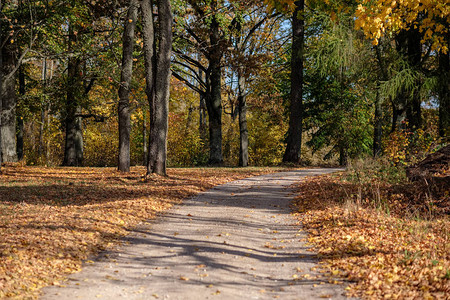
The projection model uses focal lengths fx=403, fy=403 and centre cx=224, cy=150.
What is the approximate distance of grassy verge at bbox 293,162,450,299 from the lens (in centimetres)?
468

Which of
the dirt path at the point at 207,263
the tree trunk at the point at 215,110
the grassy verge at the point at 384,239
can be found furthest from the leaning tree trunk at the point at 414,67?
the dirt path at the point at 207,263

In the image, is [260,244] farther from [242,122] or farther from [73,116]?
[242,122]

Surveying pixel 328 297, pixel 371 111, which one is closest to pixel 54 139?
pixel 371 111

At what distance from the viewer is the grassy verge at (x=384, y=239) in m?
4.68

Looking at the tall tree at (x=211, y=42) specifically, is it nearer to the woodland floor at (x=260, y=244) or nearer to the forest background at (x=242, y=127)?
the forest background at (x=242, y=127)

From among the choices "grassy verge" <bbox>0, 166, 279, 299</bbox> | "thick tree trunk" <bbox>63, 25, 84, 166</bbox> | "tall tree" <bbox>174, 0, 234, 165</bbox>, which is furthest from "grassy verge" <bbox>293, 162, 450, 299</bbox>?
"thick tree trunk" <bbox>63, 25, 84, 166</bbox>

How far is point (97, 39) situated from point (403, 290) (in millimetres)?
20096

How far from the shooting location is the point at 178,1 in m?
20.1

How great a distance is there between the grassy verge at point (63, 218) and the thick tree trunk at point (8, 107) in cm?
607

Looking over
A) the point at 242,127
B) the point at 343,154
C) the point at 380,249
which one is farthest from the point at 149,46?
the point at 343,154

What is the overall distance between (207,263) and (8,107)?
17.0 metres

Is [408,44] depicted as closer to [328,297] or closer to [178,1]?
[178,1]

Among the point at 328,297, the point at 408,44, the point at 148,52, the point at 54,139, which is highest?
the point at 408,44

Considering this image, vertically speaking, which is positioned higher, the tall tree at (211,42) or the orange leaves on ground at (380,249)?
the tall tree at (211,42)
